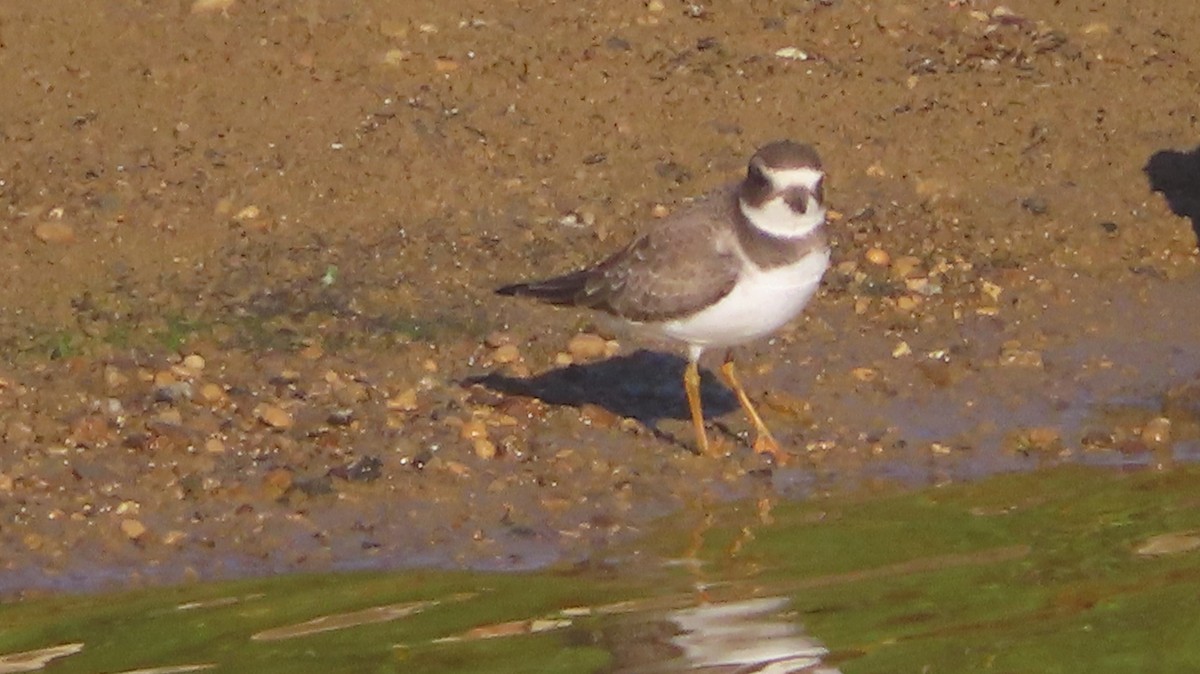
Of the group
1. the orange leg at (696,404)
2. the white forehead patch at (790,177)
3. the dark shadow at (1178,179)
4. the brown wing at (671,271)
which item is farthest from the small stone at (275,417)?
the dark shadow at (1178,179)

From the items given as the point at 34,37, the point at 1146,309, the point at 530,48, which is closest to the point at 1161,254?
the point at 1146,309

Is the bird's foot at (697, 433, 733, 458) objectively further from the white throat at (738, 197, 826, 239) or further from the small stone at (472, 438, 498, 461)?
the white throat at (738, 197, 826, 239)

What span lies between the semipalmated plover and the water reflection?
66.2 inches

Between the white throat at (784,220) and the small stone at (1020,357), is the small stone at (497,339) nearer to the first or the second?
the white throat at (784,220)

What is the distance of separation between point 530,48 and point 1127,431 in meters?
4.49

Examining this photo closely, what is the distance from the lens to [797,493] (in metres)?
8.91

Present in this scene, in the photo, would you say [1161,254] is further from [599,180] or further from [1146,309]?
[599,180]

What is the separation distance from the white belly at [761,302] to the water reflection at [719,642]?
1625 millimetres

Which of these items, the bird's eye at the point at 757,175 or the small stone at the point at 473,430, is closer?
the bird's eye at the point at 757,175

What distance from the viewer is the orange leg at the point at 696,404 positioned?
926cm

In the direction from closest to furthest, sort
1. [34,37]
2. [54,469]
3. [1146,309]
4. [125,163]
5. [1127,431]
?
[54,469] < [1127,431] < [1146,309] < [125,163] < [34,37]

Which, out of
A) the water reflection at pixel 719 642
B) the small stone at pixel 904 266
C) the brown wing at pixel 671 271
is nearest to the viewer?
the water reflection at pixel 719 642

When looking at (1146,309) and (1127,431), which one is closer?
(1127,431)

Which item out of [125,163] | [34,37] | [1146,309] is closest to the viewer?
[1146,309]
